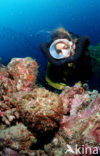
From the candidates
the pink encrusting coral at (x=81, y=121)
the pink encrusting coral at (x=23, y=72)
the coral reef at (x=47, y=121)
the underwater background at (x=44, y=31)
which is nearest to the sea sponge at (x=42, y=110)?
the coral reef at (x=47, y=121)

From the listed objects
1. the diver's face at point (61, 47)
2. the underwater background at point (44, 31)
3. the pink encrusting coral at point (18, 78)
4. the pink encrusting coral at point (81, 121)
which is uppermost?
the underwater background at point (44, 31)

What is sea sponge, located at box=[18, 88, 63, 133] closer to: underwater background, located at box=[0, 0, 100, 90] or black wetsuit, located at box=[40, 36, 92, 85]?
black wetsuit, located at box=[40, 36, 92, 85]

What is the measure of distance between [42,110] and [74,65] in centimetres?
195

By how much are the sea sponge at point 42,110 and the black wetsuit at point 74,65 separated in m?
1.28

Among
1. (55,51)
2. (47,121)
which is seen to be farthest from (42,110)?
(55,51)

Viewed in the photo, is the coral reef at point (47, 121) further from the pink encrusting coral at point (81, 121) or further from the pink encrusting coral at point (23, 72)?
the pink encrusting coral at point (23, 72)

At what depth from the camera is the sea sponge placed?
2.32 meters

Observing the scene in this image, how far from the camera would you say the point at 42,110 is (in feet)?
7.61

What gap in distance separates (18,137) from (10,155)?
0.40 m

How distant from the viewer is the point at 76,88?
3.46 metres

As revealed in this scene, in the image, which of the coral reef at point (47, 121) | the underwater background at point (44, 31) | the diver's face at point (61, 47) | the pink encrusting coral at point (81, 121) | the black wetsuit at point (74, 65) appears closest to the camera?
the pink encrusting coral at point (81, 121)

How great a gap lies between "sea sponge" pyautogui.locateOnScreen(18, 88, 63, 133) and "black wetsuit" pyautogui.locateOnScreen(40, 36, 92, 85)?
4.21 feet

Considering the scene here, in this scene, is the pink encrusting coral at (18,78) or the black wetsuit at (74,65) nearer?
the black wetsuit at (74,65)

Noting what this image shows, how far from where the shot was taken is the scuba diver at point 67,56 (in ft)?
11.3
